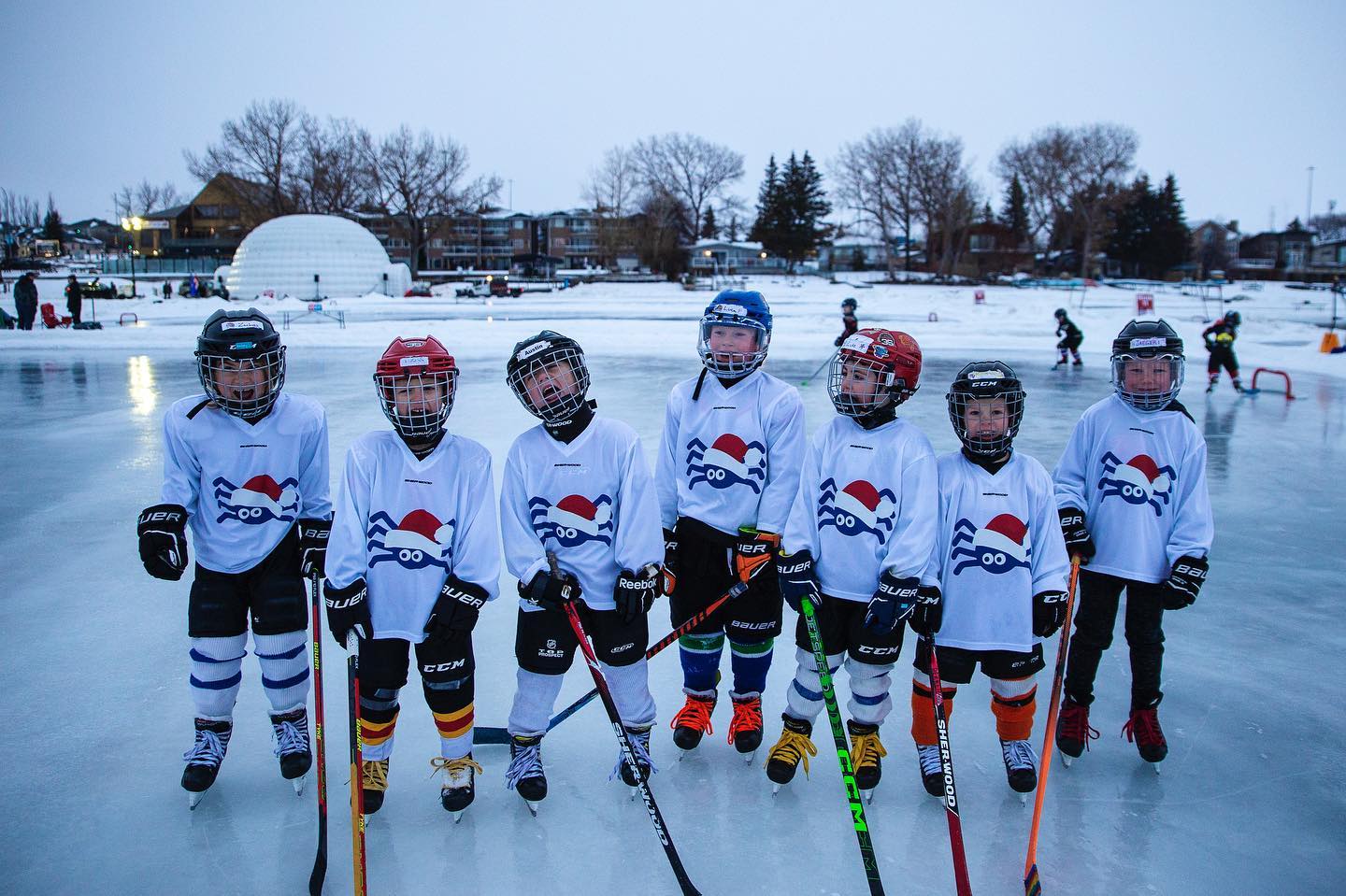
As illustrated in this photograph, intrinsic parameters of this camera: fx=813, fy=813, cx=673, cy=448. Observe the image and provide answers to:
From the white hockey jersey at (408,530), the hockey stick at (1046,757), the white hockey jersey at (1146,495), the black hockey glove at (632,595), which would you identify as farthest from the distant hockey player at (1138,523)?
the white hockey jersey at (408,530)

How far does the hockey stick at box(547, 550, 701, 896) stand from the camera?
2148 millimetres

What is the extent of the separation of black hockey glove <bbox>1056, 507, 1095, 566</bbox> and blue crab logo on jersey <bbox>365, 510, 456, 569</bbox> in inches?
83.6

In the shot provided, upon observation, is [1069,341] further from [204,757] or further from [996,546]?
[204,757]

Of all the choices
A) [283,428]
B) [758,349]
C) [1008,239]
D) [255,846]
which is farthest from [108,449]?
[1008,239]

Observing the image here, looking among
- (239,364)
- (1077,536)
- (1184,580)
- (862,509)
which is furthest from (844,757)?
(239,364)

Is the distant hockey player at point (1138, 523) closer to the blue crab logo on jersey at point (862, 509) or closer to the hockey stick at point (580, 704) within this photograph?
the blue crab logo on jersey at point (862, 509)

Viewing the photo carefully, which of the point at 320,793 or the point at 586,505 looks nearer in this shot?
the point at 320,793

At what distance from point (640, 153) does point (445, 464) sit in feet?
225

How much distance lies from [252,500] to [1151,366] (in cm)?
313

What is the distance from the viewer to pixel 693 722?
116 inches

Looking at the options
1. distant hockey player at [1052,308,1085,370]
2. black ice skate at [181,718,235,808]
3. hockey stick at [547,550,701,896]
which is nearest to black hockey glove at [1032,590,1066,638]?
hockey stick at [547,550,701,896]

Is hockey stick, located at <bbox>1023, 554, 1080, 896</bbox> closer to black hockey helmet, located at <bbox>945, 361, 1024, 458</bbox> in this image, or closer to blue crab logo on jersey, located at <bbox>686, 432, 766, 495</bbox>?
black hockey helmet, located at <bbox>945, 361, 1024, 458</bbox>

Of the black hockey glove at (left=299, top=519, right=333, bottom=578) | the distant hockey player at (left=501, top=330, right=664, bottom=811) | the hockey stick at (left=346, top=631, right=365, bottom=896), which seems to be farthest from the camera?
the black hockey glove at (left=299, top=519, right=333, bottom=578)

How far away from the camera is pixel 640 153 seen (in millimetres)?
66625
